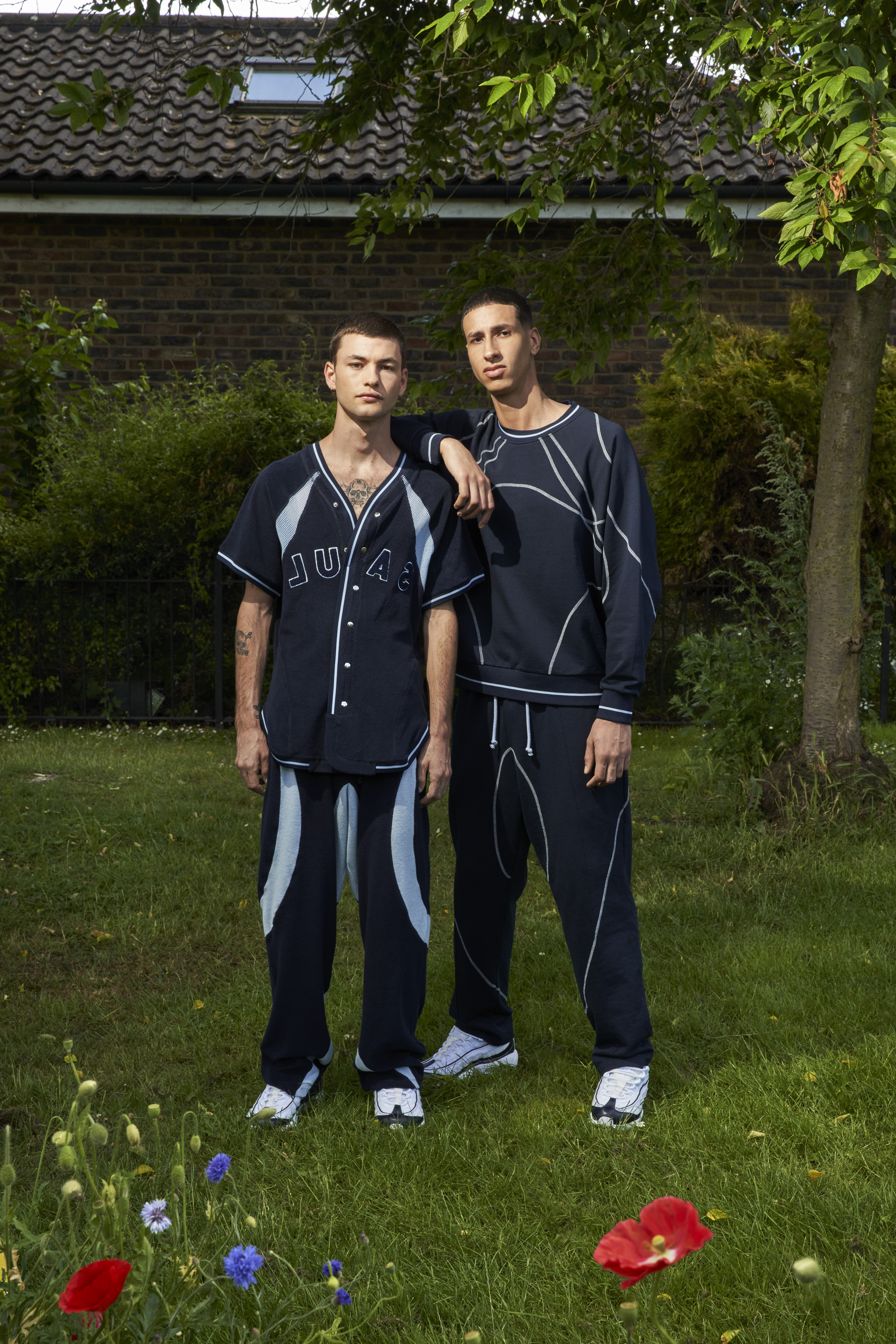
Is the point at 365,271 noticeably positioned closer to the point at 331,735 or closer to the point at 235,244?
the point at 235,244

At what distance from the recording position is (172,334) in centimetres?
1086

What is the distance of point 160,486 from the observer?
861 centimetres

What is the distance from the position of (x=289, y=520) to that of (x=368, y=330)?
518 mm

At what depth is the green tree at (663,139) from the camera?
9.80ft

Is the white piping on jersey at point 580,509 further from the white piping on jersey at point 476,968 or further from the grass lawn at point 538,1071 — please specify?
the grass lawn at point 538,1071

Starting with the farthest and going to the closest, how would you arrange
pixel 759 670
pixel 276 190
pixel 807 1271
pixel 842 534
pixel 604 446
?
pixel 276 190 < pixel 759 670 < pixel 842 534 < pixel 604 446 < pixel 807 1271

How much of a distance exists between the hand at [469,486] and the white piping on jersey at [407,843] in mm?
658

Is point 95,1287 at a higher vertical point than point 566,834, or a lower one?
lower

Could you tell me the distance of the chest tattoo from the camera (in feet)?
9.41

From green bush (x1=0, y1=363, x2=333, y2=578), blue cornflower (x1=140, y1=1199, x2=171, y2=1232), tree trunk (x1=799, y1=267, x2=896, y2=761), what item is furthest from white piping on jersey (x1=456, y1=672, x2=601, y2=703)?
green bush (x1=0, y1=363, x2=333, y2=578)

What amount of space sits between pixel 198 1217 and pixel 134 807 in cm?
368

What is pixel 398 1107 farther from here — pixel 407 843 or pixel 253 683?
pixel 253 683

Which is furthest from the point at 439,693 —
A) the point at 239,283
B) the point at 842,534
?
the point at 239,283

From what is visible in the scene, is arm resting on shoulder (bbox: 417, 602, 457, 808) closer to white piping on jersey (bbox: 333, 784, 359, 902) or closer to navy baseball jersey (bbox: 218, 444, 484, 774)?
navy baseball jersey (bbox: 218, 444, 484, 774)
